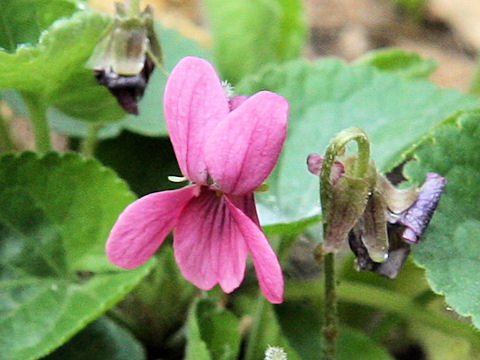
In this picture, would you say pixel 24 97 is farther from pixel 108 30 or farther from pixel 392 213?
pixel 392 213

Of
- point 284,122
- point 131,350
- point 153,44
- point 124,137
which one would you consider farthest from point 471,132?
point 124,137

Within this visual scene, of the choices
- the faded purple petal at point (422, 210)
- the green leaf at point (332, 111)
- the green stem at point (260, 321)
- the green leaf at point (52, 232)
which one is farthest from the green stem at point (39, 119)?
the faded purple petal at point (422, 210)

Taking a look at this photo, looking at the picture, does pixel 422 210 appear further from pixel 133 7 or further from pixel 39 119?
pixel 39 119

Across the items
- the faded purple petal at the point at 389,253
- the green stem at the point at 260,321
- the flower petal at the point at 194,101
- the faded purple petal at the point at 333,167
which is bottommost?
the green stem at the point at 260,321

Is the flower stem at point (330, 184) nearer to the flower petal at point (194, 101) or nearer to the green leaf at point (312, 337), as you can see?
the flower petal at point (194, 101)

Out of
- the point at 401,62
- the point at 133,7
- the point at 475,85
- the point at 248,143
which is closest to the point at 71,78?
the point at 133,7

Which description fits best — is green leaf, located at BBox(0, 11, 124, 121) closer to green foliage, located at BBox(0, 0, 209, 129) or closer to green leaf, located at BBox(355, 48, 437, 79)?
green foliage, located at BBox(0, 0, 209, 129)

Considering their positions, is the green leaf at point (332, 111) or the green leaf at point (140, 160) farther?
the green leaf at point (140, 160)
